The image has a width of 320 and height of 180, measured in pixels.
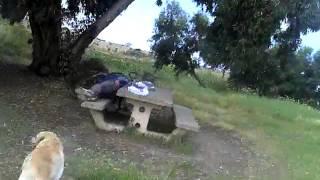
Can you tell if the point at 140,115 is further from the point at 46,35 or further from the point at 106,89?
the point at 46,35

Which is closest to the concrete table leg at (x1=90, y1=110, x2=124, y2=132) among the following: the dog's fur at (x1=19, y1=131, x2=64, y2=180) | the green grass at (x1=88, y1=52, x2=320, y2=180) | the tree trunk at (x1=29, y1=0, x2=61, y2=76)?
the green grass at (x1=88, y1=52, x2=320, y2=180)

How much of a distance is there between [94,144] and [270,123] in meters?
4.16

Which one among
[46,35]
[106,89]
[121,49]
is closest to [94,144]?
[106,89]

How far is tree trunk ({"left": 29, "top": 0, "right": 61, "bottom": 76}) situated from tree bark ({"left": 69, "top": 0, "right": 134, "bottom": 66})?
274 mm

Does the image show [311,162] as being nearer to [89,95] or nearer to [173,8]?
[89,95]

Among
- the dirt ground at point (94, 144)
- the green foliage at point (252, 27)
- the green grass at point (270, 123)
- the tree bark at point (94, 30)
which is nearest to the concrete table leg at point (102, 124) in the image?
the dirt ground at point (94, 144)

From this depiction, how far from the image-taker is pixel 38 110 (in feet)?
27.5

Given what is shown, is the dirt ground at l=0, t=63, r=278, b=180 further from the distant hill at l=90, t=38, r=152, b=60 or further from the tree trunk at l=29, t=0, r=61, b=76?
the distant hill at l=90, t=38, r=152, b=60

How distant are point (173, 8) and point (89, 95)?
1043cm

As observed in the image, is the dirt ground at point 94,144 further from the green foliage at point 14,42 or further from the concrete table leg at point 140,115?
the green foliage at point 14,42

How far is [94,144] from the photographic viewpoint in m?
7.31

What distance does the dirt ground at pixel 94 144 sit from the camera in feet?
22.3

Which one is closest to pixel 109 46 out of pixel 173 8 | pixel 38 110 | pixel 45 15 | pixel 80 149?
pixel 173 8

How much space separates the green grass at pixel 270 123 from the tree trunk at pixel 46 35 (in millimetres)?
2318
